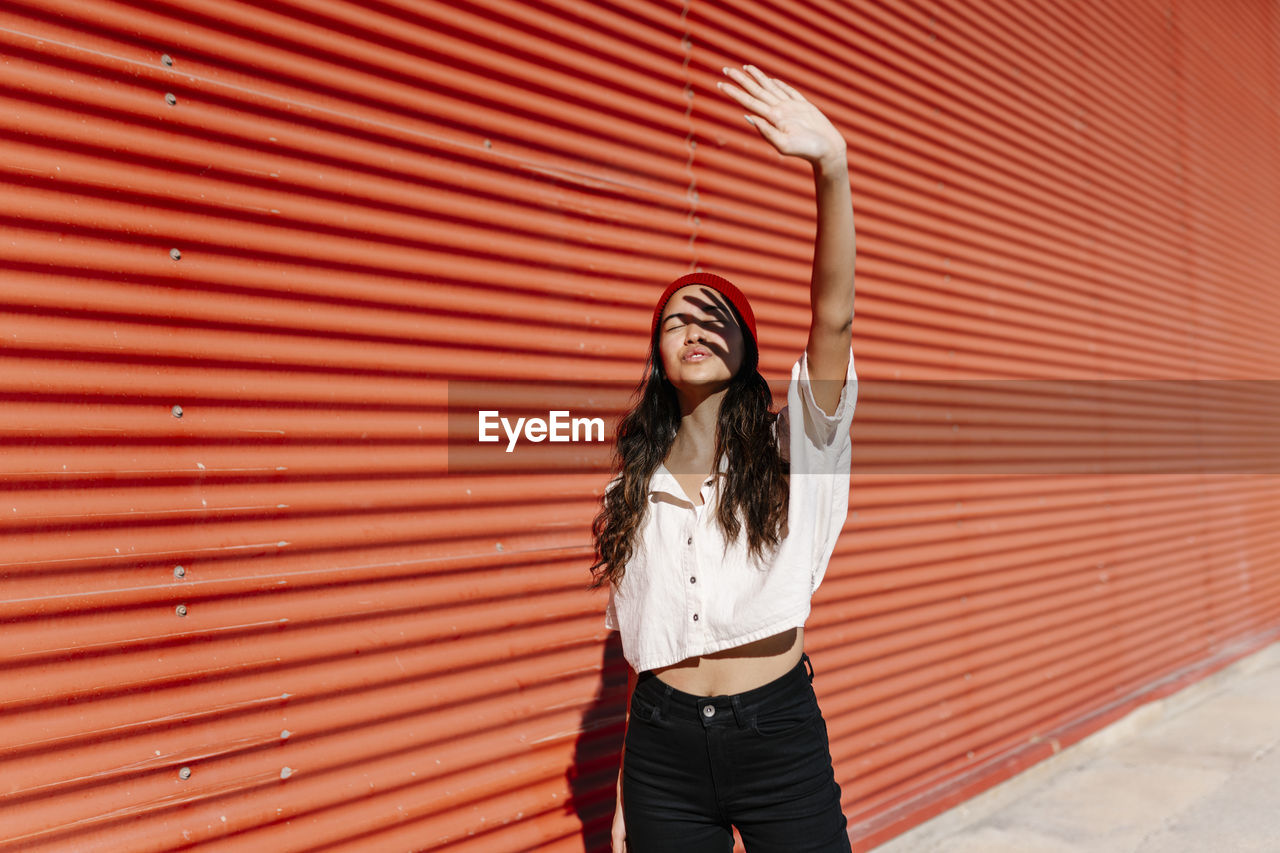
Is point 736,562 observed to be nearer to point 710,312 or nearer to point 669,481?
point 669,481

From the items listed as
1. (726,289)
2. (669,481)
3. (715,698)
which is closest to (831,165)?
(726,289)

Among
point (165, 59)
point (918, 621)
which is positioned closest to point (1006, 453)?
point (918, 621)

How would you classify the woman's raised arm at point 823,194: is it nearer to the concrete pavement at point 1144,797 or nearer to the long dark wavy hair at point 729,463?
the long dark wavy hair at point 729,463

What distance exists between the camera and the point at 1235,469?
8008 mm

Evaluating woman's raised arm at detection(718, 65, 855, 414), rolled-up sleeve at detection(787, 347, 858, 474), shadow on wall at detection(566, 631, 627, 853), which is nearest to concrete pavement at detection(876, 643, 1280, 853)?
shadow on wall at detection(566, 631, 627, 853)

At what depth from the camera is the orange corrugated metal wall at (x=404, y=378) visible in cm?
224

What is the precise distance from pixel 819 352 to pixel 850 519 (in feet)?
8.51

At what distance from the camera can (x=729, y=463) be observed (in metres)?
2.31

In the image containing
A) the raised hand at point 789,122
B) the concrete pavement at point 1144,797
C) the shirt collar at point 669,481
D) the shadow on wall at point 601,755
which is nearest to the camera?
the raised hand at point 789,122

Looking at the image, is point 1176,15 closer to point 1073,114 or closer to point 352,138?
point 1073,114

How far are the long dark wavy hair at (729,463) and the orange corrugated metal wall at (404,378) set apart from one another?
0.77 meters

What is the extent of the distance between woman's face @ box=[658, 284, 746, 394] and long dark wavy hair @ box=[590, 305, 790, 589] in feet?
0.13

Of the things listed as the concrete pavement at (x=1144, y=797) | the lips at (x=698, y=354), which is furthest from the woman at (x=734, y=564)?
the concrete pavement at (x=1144, y=797)

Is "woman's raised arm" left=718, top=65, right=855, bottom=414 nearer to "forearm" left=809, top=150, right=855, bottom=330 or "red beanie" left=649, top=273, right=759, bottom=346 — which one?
"forearm" left=809, top=150, right=855, bottom=330
